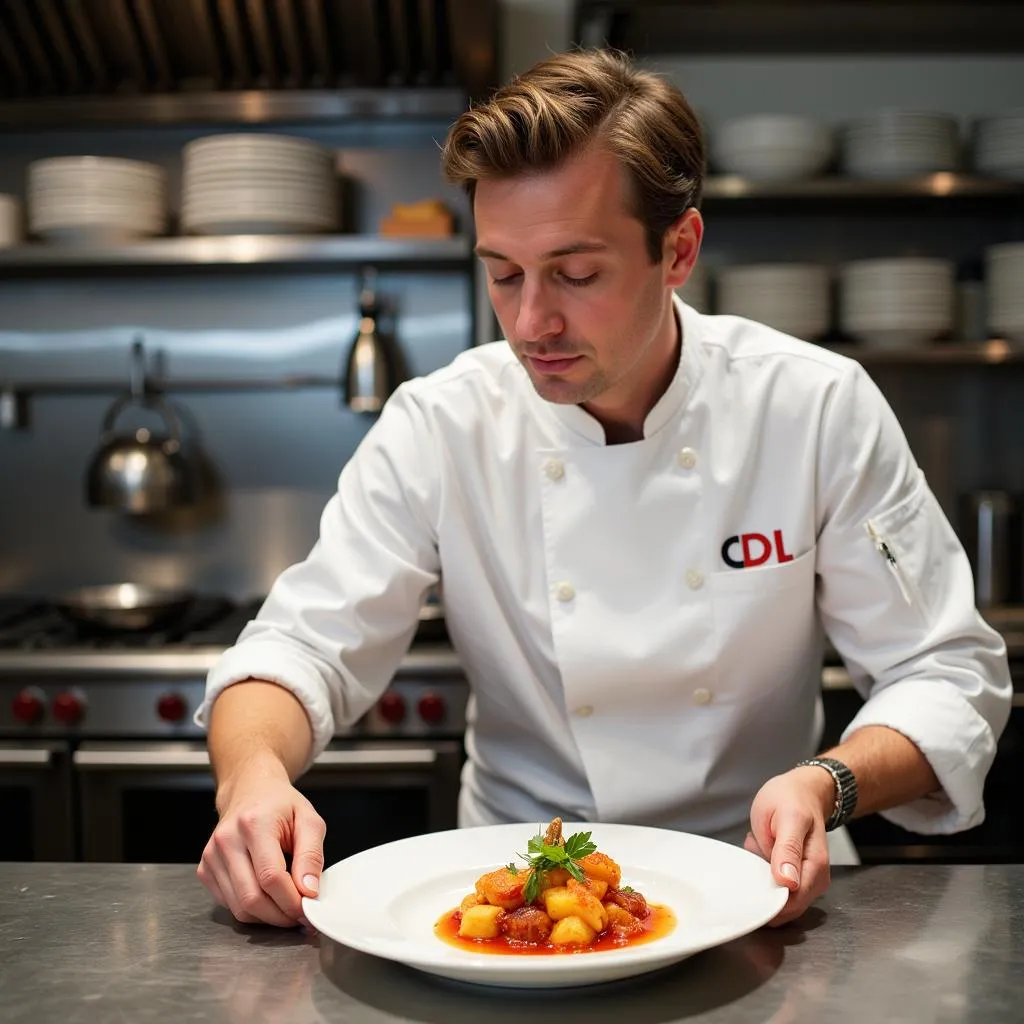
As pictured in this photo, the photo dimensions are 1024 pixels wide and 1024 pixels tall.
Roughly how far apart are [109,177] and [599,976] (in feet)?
8.57

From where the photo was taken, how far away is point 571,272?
1.44 m

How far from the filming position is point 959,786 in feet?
4.81

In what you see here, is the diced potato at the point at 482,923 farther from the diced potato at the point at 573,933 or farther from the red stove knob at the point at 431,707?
the red stove knob at the point at 431,707

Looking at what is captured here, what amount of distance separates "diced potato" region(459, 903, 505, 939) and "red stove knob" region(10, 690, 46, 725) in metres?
1.97

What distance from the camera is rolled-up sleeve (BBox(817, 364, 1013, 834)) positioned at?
1486mm

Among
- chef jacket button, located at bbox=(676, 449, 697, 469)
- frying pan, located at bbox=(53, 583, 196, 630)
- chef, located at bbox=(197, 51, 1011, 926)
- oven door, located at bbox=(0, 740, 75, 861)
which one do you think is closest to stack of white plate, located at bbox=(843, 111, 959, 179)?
chef, located at bbox=(197, 51, 1011, 926)

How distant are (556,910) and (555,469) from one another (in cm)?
74

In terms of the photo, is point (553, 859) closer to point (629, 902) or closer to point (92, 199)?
A: point (629, 902)

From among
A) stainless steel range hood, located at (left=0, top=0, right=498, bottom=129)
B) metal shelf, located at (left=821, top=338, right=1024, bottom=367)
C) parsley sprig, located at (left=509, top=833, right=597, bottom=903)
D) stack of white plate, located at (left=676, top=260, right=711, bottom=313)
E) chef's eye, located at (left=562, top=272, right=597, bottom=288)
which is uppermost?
stainless steel range hood, located at (left=0, top=0, right=498, bottom=129)

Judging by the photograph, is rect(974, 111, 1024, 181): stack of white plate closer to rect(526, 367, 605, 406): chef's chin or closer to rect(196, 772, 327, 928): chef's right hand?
rect(526, 367, 605, 406): chef's chin

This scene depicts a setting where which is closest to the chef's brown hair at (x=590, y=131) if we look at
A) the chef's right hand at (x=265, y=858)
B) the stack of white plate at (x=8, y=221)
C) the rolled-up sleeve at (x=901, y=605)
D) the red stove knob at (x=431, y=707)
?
the rolled-up sleeve at (x=901, y=605)

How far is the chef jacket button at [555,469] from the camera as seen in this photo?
167 cm

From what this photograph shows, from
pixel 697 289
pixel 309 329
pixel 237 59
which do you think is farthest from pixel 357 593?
pixel 237 59

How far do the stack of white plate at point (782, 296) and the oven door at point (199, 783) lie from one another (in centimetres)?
129
